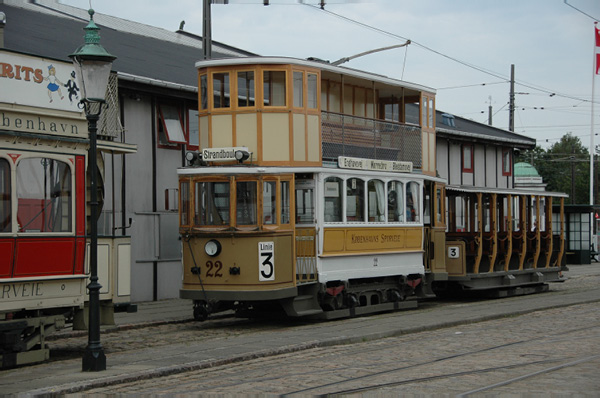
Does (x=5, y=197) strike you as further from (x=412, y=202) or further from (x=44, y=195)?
(x=412, y=202)

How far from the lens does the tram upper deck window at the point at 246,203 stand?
17406 mm

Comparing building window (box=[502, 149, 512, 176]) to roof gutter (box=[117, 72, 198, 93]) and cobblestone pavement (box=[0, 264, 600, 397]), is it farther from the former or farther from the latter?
roof gutter (box=[117, 72, 198, 93])

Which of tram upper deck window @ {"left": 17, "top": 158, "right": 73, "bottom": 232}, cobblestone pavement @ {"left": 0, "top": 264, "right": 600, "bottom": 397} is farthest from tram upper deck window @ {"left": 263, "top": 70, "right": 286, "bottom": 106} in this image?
tram upper deck window @ {"left": 17, "top": 158, "right": 73, "bottom": 232}

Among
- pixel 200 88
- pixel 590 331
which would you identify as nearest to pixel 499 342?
pixel 590 331

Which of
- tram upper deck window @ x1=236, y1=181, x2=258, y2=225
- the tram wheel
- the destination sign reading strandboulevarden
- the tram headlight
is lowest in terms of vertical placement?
the tram wheel

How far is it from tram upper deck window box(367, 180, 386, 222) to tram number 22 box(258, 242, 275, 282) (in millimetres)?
3377

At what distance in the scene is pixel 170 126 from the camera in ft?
77.3

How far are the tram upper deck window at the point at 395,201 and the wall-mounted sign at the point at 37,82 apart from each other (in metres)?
8.75

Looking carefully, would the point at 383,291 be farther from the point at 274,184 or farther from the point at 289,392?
the point at 289,392

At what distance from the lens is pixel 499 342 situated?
14.6 meters

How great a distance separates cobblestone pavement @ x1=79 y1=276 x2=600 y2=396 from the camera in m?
10.0

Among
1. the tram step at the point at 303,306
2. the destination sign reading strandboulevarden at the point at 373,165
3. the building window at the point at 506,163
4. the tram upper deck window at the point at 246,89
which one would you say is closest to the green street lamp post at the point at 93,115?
the tram upper deck window at the point at 246,89

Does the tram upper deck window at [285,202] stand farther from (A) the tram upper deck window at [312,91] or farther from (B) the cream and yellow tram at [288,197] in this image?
(A) the tram upper deck window at [312,91]

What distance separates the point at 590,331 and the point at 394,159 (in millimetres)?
6727
